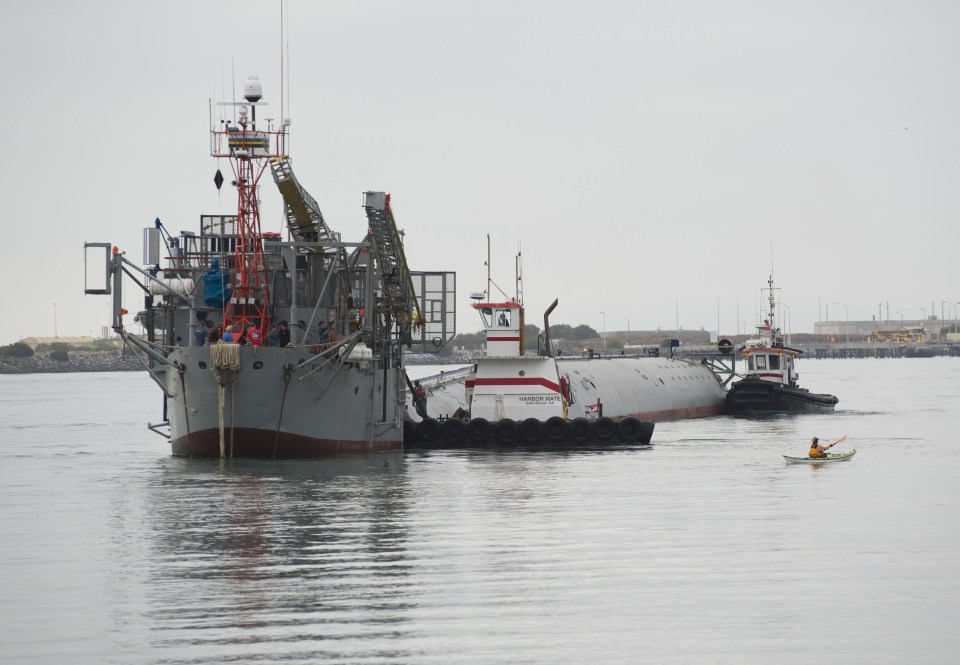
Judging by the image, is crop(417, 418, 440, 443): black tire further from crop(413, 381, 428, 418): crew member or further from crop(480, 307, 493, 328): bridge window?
crop(480, 307, 493, 328): bridge window

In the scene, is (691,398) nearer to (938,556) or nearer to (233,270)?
(233,270)

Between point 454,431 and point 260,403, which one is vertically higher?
point 260,403

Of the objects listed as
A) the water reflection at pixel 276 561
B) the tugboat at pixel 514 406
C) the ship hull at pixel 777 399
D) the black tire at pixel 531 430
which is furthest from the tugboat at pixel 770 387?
the water reflection at pixel 276 561

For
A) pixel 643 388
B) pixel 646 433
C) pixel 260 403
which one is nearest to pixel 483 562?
pixel 260 403

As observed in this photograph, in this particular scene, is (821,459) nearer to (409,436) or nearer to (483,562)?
(409,436)

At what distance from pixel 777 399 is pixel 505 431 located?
37307 mm

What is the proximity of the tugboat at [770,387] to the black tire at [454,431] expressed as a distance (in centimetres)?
3729

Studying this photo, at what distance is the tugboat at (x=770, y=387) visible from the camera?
82.3 metres

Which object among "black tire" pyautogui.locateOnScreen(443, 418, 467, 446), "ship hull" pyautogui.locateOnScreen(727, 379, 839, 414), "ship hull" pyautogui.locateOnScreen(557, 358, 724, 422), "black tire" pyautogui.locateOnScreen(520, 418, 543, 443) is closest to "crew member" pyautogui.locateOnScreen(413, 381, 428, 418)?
"black tire" pyautogui.locateOnScreen(443, 418, 467, 446)

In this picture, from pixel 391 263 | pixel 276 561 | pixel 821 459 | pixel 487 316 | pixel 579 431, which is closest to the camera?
pixel 276 561

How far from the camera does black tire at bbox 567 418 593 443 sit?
50.6 meters

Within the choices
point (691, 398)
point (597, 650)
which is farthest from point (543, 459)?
point (691, 398)

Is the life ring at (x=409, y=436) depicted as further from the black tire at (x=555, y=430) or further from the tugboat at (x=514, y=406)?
the black tire at (x=555, y=430)

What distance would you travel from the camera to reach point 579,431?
50.8 m
